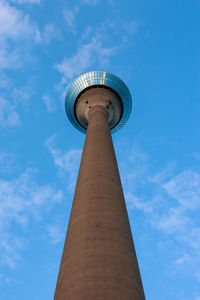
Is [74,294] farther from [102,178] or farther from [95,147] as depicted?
[95,147]

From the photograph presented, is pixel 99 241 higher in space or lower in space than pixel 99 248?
higher

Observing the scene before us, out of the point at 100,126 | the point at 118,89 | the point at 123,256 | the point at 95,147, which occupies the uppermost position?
the point at 118,89

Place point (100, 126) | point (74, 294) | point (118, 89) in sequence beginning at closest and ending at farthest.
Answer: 1. point (74, 294)
2. point (100, 126)
3. point (118, 89)

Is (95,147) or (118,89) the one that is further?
(118,89)

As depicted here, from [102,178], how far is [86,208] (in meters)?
2.88

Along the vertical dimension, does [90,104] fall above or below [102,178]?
above

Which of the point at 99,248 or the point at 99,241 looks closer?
the point at 99,248

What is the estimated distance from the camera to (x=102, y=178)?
17.5m

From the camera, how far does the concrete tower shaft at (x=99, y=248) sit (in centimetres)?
→ 1086

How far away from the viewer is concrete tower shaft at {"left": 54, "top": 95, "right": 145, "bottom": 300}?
10859 mm

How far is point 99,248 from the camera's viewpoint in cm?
1248

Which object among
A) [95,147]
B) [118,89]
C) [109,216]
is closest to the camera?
[109,216]

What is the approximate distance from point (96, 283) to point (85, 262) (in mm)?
1226

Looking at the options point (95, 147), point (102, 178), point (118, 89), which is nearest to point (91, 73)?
point (118, 89)
